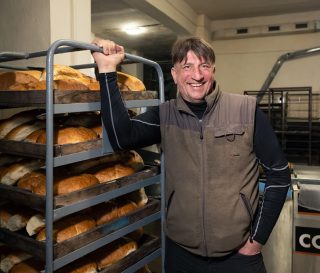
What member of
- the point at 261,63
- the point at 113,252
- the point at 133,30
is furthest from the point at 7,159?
the point at 261,63

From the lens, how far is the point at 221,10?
427cm

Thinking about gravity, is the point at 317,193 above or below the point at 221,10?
below

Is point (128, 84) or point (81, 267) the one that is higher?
point (128, 84)

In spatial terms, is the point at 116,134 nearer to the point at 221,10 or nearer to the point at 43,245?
the point at 43,245

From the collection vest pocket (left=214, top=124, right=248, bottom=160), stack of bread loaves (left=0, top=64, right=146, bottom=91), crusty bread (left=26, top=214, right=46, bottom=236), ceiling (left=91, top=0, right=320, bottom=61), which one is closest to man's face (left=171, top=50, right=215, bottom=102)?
vest pocket (left=214, top=124, right=248, bottom=160)

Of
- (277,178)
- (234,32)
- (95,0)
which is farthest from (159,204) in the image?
(234,32)

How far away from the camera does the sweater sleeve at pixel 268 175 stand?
4.49 feet

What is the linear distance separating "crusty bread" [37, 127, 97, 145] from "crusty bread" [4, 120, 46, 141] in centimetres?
11

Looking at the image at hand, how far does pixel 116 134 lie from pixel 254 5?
11.1 ft

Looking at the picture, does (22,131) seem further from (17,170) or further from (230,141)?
(230,141)

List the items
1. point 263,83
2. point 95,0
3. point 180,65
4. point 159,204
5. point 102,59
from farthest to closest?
1. point 263,83
2. point 95,0
3. point 159,204
4. point 180,65
5. point 102,59

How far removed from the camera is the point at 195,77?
1354 mm

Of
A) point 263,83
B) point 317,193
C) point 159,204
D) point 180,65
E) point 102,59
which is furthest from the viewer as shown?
point 263,83

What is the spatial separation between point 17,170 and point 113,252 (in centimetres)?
53
